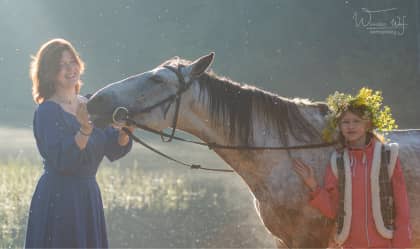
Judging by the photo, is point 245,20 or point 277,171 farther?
point 245,20

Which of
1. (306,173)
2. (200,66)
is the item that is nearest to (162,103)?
(200,66)

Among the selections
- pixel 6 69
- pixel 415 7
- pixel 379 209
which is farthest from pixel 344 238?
pixel 6 69

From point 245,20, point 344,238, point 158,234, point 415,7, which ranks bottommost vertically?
point 158,234

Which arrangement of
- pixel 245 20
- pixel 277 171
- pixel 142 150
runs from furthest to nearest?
pixel 245 20, pixel 142 150, pixel 277 171

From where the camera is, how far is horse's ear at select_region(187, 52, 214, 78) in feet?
12.2

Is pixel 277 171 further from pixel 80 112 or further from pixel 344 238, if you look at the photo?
pixel 80 112

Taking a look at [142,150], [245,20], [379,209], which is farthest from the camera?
[245,20]

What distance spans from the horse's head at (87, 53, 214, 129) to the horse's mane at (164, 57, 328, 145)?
4.9 inches

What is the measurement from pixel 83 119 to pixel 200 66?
0.77 metres

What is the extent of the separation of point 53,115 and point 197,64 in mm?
921

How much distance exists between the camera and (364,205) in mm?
3646

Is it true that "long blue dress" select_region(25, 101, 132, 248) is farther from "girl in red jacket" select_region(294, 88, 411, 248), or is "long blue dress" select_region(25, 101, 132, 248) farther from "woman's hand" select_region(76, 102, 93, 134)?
"girl in red jacket" select_region(294, 88, 411, 248)

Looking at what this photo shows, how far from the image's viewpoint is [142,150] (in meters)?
16.6

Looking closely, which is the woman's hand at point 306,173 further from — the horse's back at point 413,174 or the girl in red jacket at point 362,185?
the horse's back at point 413,174
